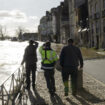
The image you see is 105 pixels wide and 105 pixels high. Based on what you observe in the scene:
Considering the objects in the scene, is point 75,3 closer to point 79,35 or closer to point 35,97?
point 79,35

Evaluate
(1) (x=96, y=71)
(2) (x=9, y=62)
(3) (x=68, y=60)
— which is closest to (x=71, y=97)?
(3) (x=68, y=60)

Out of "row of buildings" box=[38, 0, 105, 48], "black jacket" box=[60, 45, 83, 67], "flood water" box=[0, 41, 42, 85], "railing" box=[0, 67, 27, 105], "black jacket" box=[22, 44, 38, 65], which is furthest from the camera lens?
"row of buildings" box=[38, 0, 105, 48]

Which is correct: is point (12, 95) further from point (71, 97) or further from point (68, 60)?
point (68, 60)

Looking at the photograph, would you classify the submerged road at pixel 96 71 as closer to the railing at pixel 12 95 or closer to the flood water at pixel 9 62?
the flood water at pixel 9 62

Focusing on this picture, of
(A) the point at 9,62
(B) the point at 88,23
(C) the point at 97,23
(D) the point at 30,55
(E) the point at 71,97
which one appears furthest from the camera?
(B) the point at 88,23

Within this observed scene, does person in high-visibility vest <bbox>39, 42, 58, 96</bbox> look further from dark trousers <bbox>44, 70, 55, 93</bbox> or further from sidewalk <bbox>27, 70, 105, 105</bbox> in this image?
sidewalk <bbox>27, 70, 105, 105</bbox>

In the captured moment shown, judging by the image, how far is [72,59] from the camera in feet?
25.3

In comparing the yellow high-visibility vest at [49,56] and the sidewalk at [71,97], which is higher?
the yellow high-visibility vest at [49,56]

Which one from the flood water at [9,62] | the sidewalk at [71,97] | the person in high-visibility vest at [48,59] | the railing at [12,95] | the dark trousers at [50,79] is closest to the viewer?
the railing at [12,95]

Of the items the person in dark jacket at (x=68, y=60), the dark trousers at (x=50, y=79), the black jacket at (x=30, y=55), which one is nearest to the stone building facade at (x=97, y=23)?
the black jacket at (x=30, y=55)

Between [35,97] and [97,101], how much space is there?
187 cm

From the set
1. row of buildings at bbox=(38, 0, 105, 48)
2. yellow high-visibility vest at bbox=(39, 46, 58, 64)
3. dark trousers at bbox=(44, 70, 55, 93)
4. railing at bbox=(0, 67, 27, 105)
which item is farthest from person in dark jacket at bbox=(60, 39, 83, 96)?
row of buildings at bbox=(38, 0, 105, 48)

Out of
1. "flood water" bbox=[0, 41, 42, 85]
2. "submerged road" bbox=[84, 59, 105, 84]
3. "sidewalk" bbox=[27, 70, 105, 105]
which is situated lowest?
"flood water" bbox=[0, 41, 42, 85]

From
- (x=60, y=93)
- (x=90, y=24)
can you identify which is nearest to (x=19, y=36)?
(x=90, y=24)
